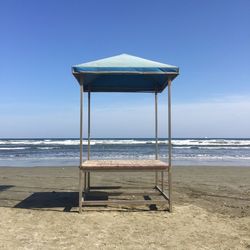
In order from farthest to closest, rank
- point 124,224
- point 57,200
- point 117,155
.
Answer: point 117,155 < point 57,200 < point 124,224

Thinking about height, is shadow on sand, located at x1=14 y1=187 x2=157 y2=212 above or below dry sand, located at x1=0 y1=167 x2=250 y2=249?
below

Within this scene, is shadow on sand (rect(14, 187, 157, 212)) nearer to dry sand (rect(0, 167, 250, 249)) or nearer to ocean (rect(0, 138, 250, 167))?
dry sand (rect(0, 167, 250, 249))

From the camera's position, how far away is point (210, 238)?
16.6 ft

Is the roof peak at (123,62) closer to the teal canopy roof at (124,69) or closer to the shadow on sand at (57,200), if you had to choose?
the teal canopy roof at (124,69)

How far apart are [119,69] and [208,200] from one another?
364cm

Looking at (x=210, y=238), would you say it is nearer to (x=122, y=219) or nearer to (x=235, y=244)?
(x=235, y=244)

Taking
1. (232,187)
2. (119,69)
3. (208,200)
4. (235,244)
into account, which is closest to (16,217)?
(119,69)

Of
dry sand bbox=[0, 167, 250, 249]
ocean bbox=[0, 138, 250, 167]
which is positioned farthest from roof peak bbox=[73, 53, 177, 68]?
ocean bbox=[0, 138, 250, 167]

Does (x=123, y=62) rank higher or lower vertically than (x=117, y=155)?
higher

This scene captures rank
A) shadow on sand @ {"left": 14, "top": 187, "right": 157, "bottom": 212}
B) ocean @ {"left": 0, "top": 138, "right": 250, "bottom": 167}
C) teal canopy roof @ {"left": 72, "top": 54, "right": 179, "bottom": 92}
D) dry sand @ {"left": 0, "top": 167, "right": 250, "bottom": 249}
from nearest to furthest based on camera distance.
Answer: dry sand @ {"left": 0, "top": 167, "right": 250, "bottom": 249} → teal canopy roof @ {"left": 72, "top": 54, "right": 179, "bottom": 92} → shadow on sand @ {"left": 14, "top": 187, "right": 157, "bottom": 212} → ocean @ {"left": 0, "top": 138, "right": 250, "bottom": 167}

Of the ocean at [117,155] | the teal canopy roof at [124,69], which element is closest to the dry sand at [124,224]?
the teal canopy roof at [124,69]

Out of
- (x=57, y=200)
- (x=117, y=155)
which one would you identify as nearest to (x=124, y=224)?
(x=57, y=200)

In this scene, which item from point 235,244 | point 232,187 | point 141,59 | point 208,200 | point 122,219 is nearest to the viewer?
point 235,244

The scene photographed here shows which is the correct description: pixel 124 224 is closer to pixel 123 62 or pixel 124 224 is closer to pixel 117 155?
pixel 123 62
